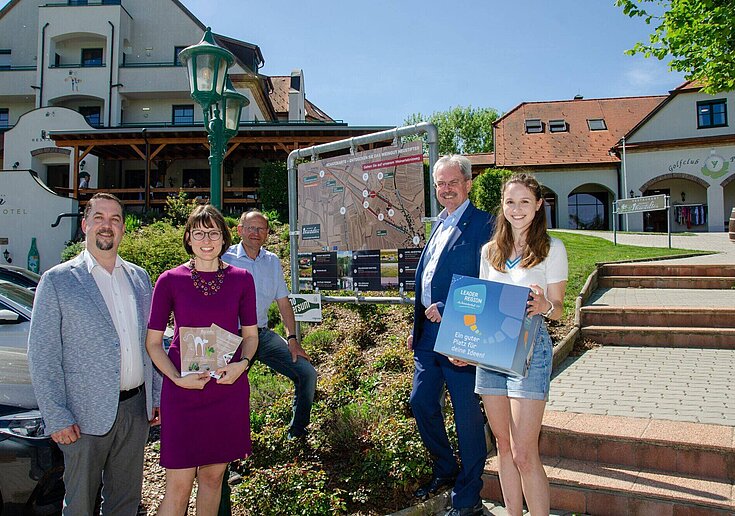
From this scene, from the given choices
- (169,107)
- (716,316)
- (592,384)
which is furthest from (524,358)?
(169,107)

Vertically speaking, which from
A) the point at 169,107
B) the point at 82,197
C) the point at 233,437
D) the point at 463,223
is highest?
the point at 169,107

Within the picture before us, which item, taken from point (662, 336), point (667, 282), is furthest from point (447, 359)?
point (667, 282)

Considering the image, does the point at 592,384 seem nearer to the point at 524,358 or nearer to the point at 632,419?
the point at 632,419

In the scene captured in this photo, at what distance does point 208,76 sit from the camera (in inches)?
219

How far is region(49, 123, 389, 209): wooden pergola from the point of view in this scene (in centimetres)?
2055

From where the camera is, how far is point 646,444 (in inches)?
157

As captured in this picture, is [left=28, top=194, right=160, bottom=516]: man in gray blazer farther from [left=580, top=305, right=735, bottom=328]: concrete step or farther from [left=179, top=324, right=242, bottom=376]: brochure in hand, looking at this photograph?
[left=580, top=305, right=735, bottom=328]: concrete step

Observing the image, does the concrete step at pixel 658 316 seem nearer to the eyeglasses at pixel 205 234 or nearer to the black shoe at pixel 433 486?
the black shoe at pixel 433 486

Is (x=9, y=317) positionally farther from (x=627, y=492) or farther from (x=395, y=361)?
(x=627, y=492)

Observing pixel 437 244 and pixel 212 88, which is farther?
pixel 212 88

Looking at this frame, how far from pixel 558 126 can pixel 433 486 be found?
107ft

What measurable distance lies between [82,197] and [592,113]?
28809mm

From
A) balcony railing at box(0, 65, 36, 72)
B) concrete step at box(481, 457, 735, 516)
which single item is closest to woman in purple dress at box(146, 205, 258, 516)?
concrete step at box(481, 457, 735, 516)

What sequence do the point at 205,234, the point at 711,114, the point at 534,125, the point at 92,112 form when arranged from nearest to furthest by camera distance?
the point at 205,234 → the point at 711,114 → the point at 92,112 → the point at 534,125
